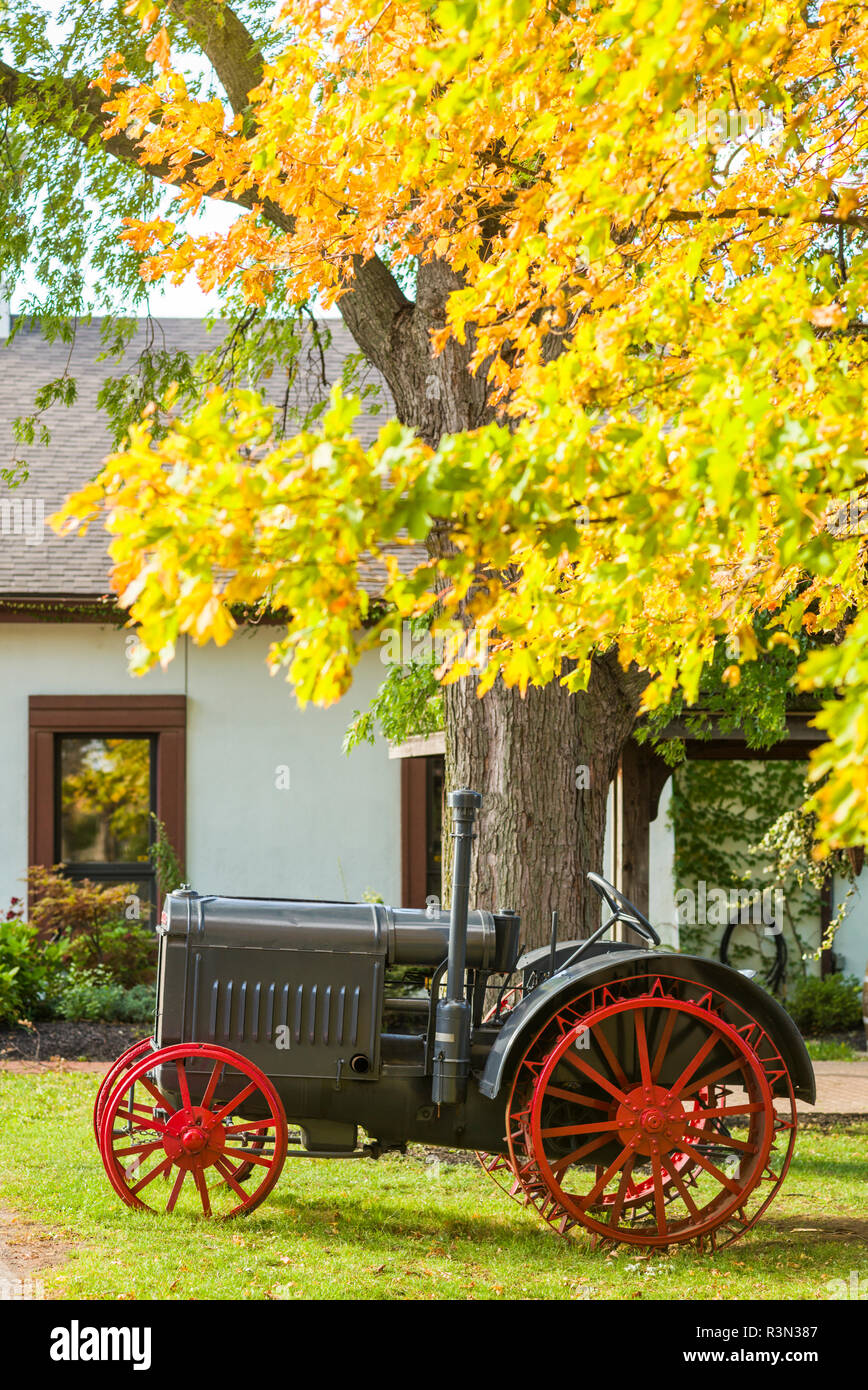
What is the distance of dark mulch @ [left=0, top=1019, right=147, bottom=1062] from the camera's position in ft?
32.1

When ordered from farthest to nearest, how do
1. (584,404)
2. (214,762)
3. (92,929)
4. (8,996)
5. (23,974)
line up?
(214,762)
(92,929)
(23,974)
(8,996)
(584,404)

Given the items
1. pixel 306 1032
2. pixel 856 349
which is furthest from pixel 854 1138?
pixel 856 349

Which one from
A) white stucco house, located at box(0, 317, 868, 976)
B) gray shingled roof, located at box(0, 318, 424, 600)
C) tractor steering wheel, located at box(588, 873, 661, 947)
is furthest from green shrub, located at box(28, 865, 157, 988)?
tractor steering wheel, located at box(588, 873, 661, 947)

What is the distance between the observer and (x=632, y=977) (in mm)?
5199

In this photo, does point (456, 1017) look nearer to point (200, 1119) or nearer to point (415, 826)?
point (200, 1119)

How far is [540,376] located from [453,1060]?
2991 millimetres

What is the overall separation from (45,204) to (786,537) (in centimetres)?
686

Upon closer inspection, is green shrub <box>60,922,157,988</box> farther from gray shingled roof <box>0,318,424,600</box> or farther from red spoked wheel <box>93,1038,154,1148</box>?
red spoked wheel <box>93,1038,154,1148</box>

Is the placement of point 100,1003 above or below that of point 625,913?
below

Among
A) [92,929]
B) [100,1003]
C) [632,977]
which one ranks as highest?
[632,977]

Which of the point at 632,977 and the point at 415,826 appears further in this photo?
the point at 415,826

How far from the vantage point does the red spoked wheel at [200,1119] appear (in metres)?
5.22

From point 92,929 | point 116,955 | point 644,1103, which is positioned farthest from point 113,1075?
point 92,929

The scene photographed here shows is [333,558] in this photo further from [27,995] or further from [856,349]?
[27,995]
